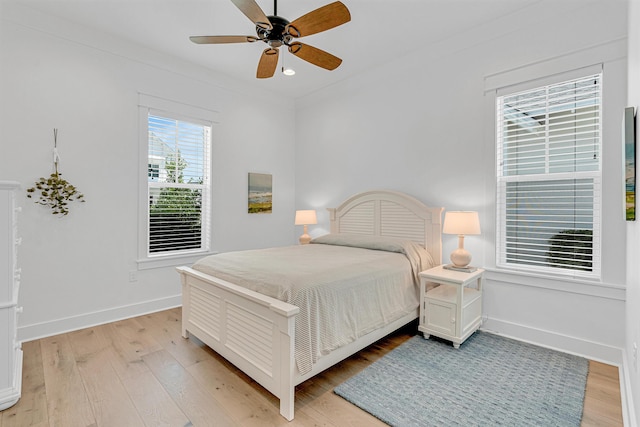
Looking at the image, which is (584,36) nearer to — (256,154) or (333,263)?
(333,263)

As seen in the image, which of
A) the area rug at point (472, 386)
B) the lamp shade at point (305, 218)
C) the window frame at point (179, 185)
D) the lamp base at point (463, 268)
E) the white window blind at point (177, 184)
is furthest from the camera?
the lamp shade at point (305, 218)

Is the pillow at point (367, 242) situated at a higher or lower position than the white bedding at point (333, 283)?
higher

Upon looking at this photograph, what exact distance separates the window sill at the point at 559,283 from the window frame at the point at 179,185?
333cm

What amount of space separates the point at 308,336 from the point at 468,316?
1.62 meters

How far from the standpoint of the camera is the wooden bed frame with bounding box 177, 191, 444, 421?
1.74 metres

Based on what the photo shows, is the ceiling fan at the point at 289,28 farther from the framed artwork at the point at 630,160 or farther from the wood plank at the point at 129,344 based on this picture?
the wood plank at the point at 129,344

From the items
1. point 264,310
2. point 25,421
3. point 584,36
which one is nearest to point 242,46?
point 264,310

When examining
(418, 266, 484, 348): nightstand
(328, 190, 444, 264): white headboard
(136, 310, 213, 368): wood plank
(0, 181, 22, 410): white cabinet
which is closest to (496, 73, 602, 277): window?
(418, 266, 484, 348): nightstand

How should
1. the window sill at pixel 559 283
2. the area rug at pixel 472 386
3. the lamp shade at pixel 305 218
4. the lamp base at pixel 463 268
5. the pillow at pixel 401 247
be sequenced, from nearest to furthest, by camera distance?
the area rug at pixel 472 386, the window sill at pixel 559 283, the lamp base at pixel 463 268, the pillow at pixel 401 247, the lamp shade at pixel 305 218

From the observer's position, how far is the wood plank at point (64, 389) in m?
1.73

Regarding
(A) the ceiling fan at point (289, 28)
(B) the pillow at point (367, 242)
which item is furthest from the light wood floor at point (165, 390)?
(A) the ceiling fan at point (289, 28)

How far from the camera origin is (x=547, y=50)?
2.65 m

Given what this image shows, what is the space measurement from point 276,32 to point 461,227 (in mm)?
2202

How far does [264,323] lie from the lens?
1.89 m
